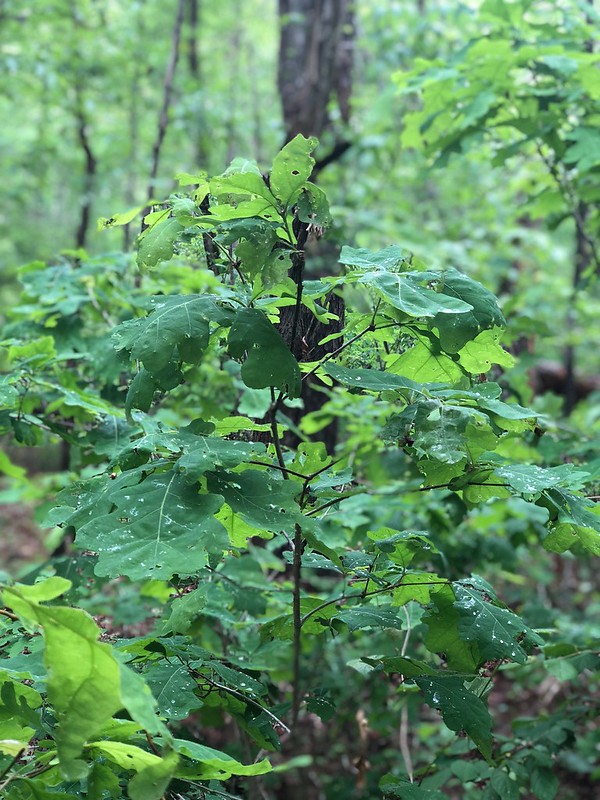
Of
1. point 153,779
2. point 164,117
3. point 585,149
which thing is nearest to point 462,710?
point 153,779

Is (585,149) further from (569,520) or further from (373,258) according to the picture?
(569,520)

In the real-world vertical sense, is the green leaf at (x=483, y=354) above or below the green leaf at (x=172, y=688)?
above

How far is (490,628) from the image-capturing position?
5.03 ft

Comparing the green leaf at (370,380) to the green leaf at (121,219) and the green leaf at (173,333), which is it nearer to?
the green leaf at (173,333)

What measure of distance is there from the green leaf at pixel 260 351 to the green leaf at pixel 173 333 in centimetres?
5

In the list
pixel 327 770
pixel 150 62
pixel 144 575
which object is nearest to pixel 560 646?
pixel 144 575

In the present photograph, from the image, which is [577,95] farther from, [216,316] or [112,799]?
[112,799]

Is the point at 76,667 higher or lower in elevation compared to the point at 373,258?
lower

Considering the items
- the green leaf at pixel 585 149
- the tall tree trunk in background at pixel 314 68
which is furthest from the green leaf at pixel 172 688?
the tall tree trunk in background at pixel 314 68

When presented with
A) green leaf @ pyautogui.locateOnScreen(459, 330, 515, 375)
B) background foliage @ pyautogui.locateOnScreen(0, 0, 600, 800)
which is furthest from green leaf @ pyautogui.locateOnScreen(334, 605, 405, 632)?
green leaf @ pyautogui.locateOnScreen(459, 330, 515, 375)

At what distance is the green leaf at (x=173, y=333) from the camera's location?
1.32m

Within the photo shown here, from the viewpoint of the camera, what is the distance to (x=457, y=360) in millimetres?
1560

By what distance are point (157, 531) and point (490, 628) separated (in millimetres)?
804

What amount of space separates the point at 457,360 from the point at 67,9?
28.8 ft
